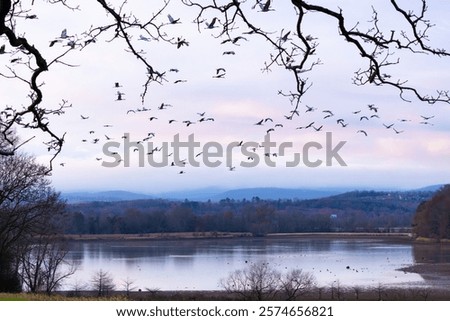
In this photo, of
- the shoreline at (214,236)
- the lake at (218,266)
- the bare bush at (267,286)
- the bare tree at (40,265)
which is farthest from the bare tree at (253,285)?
the shoreline at (214,236)

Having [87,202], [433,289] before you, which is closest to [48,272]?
[433,289]

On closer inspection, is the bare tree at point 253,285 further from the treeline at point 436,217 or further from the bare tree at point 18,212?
the treeline at point 436,217

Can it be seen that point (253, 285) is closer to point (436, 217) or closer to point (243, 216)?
point (436, 217)

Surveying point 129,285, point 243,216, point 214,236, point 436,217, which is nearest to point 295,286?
point 129,285
